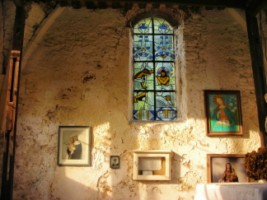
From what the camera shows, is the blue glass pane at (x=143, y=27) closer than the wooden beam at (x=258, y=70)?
No

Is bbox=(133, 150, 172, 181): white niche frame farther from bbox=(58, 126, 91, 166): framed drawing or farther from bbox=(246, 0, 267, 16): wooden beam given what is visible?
bbox=(246, 0, 267, 16): wooden beam

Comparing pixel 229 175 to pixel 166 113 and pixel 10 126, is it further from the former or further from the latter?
pixel 10 126

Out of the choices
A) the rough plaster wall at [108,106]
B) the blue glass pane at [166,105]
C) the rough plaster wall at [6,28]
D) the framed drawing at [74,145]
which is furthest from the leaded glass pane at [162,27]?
the rough plaster wall at [6,28]

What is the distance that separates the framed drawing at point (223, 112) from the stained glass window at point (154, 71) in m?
0.66

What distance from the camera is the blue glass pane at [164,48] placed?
6.93 m

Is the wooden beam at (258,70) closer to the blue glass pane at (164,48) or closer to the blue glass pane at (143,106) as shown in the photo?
the blue glass pane at (164,48)

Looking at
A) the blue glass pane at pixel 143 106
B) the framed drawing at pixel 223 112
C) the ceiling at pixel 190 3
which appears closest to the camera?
the ceiling at pixel 190 3

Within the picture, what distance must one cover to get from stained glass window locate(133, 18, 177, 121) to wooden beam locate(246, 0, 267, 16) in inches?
61.0

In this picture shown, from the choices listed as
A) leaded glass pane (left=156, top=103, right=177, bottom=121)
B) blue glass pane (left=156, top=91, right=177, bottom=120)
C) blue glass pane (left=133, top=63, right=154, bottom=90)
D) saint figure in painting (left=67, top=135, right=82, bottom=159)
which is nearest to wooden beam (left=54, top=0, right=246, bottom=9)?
blue glass pane (left=133, top=63, right=154, bottom=90)

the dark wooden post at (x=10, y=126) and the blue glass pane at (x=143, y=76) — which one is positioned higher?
the blue glass pane at (x=143, y=76)

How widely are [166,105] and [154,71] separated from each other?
0.71 m

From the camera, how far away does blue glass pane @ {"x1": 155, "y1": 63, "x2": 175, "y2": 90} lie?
22.2ft

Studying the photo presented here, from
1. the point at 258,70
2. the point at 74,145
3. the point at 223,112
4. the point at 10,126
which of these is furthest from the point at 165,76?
the point at 10,126

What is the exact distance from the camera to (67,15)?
692cm
